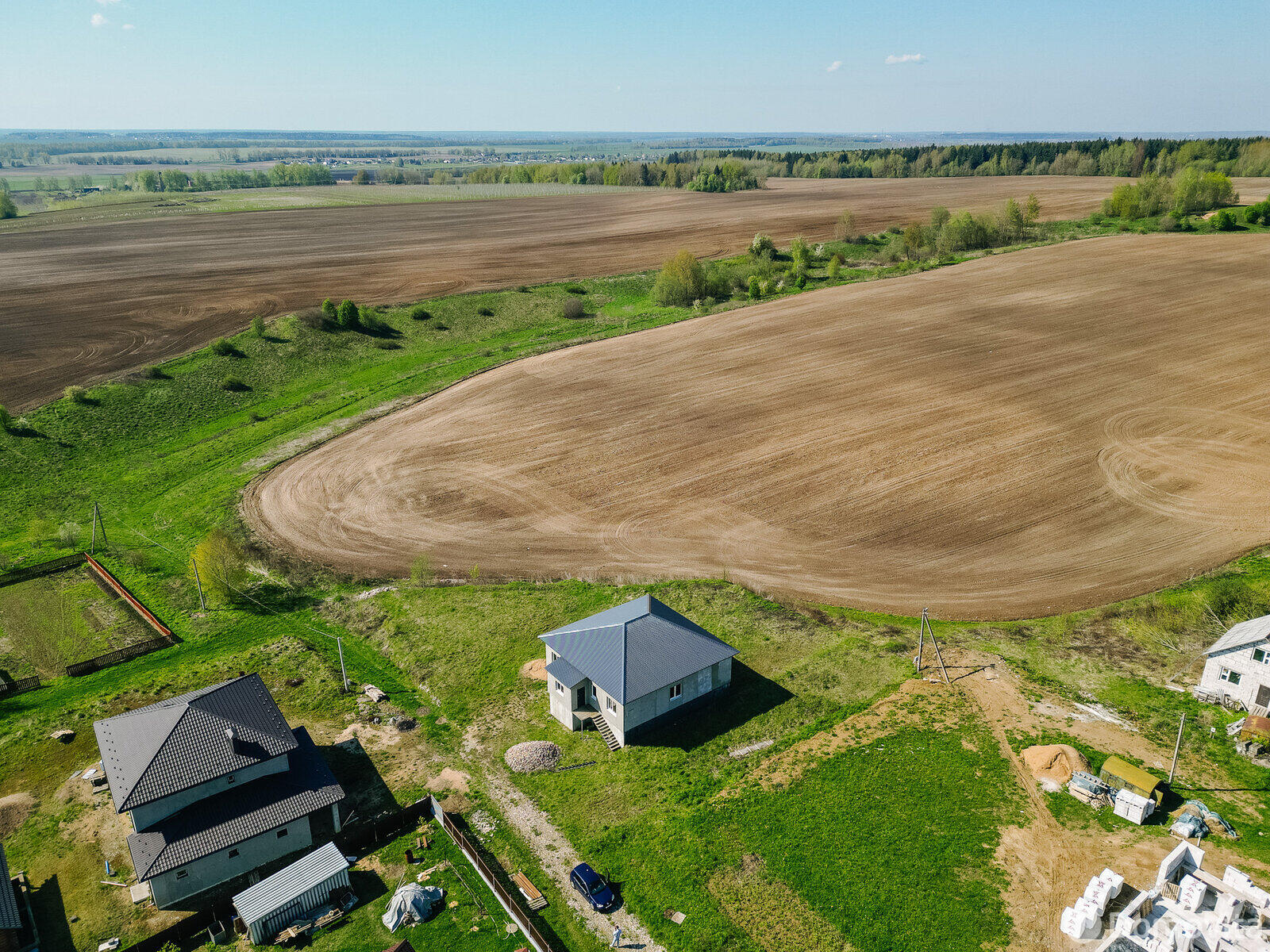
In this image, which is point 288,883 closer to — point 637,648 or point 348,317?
point 637,648

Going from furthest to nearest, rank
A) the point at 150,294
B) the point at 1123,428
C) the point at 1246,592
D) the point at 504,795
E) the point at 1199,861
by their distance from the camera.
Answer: the point at 150,294 → the point at 1123,428 → the point at 1246,592 → the point at 504,795 → the point at 1199,861

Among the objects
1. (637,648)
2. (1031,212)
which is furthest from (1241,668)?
(1031,212)

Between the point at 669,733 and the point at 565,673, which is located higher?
the point at 565,673

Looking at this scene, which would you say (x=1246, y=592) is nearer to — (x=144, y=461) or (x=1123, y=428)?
(x=1123, y=428)

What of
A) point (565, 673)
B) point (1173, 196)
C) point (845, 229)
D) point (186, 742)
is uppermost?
point (1173, 196)

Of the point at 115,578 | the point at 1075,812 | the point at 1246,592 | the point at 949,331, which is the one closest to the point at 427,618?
the point at 115,578
